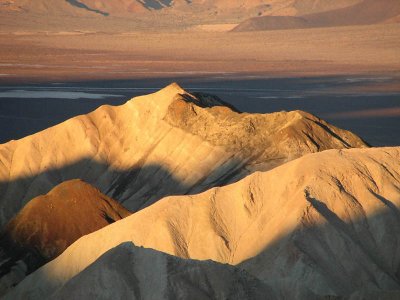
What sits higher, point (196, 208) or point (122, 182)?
point (196, 208)

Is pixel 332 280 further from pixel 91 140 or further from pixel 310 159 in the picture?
pixel 91 140

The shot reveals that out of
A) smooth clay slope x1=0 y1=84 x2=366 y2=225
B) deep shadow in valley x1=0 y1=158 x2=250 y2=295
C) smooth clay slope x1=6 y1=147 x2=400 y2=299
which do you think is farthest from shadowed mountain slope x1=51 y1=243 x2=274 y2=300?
smooth clay slope x1=0 y1=84 x2=366 y2=225

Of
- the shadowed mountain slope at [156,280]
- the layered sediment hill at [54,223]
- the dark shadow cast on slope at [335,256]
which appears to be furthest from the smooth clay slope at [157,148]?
the shadowed mountain slope at [156,280]

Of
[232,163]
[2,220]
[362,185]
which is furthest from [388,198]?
[2,220]

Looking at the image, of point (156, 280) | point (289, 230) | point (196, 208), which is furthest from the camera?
point (196, 208)

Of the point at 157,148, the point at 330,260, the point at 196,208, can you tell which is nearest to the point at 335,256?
the point at 330,260

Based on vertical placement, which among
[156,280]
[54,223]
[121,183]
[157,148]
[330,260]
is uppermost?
[156,280]

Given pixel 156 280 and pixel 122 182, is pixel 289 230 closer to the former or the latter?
pixel 156 280
